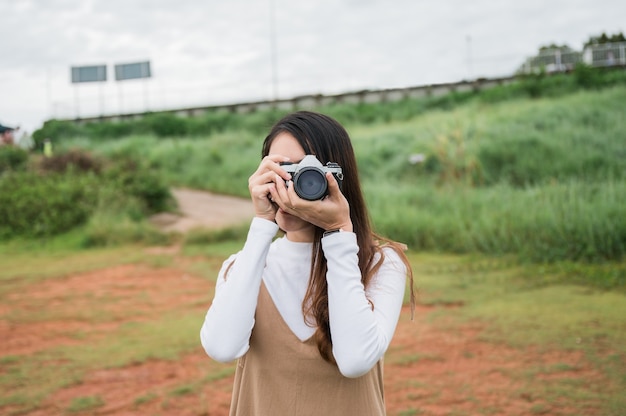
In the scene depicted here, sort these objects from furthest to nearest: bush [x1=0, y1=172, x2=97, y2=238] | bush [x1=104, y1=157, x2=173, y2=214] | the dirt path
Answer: bush [x1=104, y1=157, x2=173, y2=214], bush [x1=0, y1=172, x2=97, y2=238], the dirt path

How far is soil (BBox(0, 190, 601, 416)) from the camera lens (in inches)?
135

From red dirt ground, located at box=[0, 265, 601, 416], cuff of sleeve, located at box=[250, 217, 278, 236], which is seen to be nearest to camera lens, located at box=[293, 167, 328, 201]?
cuff of sleeve, located at box=[250, 217, 278, 236]

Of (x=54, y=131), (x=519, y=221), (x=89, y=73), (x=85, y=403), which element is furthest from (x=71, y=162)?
(x=89, y=73)

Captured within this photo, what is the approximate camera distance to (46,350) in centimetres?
460

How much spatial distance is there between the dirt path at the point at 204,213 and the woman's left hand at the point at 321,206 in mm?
8959

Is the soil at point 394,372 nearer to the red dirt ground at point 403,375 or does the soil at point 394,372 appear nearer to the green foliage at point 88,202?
the red dirt ground at point 403,375

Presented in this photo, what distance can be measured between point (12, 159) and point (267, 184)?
17622 mm

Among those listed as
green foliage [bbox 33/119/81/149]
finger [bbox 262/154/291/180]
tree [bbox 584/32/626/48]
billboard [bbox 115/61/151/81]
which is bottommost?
finger [bbox 262/154/291/180]

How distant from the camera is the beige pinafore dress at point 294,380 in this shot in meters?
1.29

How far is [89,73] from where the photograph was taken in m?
29.6

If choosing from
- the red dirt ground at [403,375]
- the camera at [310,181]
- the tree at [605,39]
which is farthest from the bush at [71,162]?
the tree at [605,39]

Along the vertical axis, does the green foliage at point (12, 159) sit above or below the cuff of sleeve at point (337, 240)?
above

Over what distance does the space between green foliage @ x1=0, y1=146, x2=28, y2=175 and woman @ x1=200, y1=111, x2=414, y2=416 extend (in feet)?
54.1

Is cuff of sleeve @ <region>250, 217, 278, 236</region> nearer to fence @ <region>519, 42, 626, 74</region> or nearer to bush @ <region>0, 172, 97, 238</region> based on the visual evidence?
bush @ <region>0, 172, 97, 238</region>
